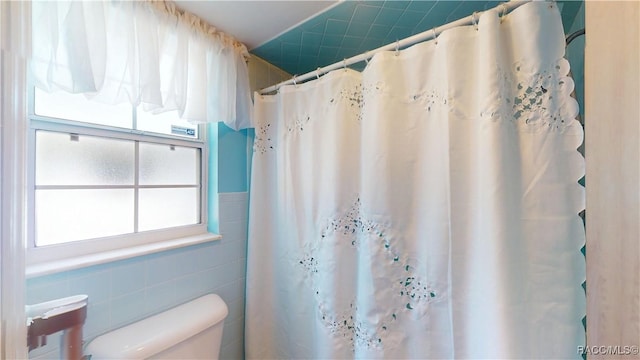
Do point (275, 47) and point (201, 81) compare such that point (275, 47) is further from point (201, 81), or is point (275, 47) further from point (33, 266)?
point (33, 266)

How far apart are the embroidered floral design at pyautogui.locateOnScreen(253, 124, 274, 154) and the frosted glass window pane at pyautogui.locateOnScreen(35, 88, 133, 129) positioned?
0.58 meters

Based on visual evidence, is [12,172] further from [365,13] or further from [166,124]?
[365,13]

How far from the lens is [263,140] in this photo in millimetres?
1409

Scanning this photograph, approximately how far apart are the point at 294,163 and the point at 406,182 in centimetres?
60

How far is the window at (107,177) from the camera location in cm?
85

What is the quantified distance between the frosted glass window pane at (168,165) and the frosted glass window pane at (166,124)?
0.24 ft

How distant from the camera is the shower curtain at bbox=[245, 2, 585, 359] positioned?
738mm

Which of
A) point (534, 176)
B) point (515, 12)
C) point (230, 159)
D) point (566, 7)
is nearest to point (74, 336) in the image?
point (230, 159)

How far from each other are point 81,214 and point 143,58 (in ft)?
2.12

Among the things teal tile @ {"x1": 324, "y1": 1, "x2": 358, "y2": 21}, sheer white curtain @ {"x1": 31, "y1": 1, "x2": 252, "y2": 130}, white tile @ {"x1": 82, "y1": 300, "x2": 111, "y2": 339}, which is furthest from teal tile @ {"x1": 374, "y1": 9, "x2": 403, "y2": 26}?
white tile @ {"x1": 82, "y1": 300, "x2": 111, "y2": 339}

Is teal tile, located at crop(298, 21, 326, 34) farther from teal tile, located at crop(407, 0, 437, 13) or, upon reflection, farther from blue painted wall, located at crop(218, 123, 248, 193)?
A: blue painted wall, located at crop(218, 123, 248, 193)

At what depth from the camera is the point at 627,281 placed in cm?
39

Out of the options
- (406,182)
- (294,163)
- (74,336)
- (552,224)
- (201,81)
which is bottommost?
(74,336)

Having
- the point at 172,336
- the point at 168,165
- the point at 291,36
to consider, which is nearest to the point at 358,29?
the point at 291,36
